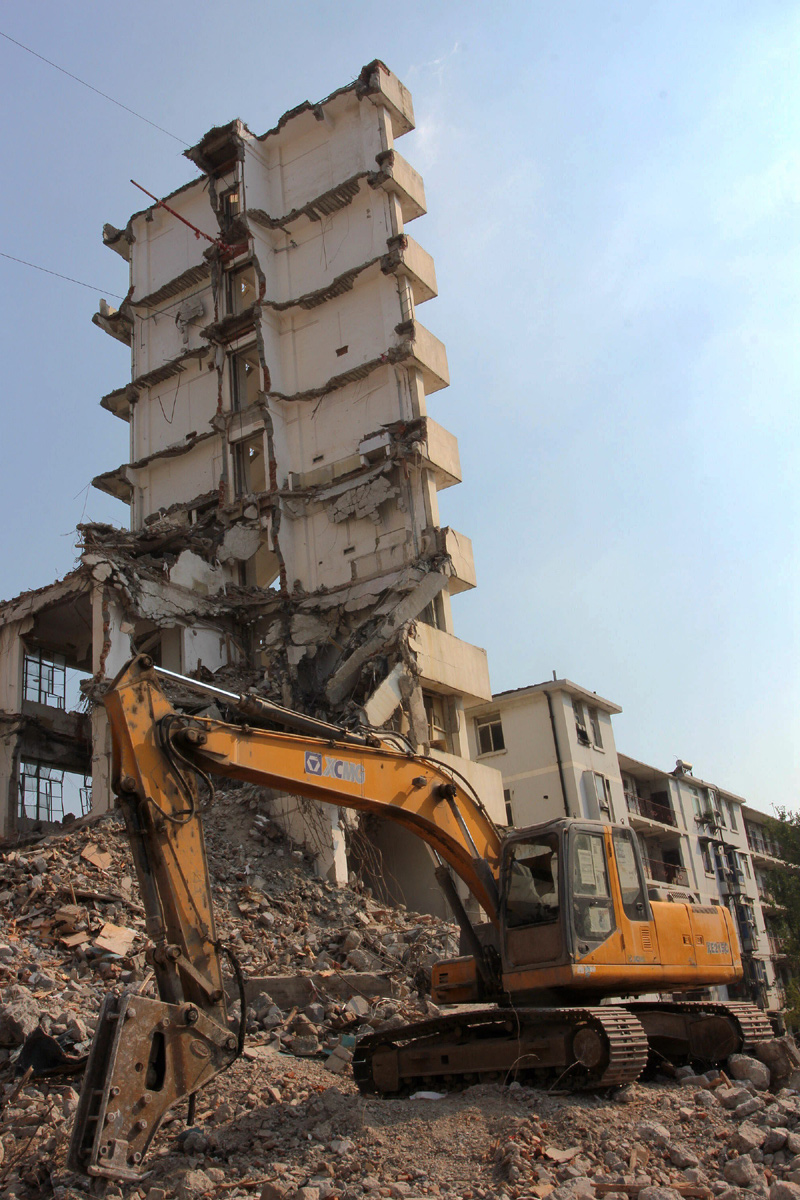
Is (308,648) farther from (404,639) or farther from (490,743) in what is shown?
(490,743)

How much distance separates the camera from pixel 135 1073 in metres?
6.91

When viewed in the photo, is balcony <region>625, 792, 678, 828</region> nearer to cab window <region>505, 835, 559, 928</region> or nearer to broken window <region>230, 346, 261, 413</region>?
broken window <region>230, 346, 261, 413</region>

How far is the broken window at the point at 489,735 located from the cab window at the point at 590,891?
1160 inches

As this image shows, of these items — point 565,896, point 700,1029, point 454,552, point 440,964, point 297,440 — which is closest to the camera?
point 565,896

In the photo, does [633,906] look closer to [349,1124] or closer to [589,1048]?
[589,1048]

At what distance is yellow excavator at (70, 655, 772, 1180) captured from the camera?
722 centimetres

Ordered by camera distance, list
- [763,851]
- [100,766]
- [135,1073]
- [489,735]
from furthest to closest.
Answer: [763,851] → [489,735] → [100,766] → [135,1073]

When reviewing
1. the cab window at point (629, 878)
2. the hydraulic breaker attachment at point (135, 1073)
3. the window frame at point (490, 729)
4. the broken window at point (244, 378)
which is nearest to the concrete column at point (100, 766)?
the broken window at point (244, 378)

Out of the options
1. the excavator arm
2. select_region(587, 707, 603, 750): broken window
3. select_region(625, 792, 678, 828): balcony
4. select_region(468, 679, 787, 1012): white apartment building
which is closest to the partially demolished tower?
select_region(468, 679, 787, 1012): white apartment building

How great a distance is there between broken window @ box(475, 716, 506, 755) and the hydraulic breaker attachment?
106ft

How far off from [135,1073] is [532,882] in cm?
458

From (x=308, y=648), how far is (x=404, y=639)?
4438mm

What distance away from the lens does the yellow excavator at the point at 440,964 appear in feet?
23.7

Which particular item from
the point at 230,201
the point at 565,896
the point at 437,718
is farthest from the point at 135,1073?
the point at 230,201
